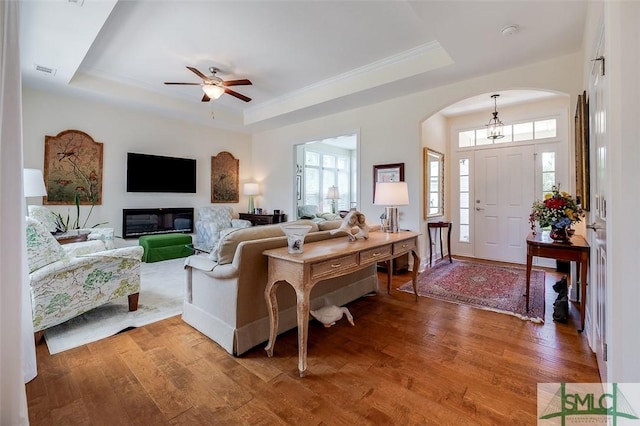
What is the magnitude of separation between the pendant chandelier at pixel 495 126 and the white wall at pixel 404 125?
1287mm

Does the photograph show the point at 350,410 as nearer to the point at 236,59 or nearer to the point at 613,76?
the point at 613,76

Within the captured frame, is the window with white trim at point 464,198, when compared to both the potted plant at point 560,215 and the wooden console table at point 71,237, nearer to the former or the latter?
the potted plant at point 560,215

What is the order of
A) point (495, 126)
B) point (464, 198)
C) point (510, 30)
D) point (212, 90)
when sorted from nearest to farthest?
point (510, 30), point (212, 90), point (495, 126), point (464, 198)

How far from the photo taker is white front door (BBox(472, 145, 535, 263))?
4.83 meters

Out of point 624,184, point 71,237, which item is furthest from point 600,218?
point 71,237

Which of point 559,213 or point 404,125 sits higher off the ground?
point 404,125

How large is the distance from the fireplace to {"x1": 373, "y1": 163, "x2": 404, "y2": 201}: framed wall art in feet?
12.7

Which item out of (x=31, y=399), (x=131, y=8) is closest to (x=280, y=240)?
(x=31, y=399)

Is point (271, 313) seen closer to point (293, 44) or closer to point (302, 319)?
point (302, 319)

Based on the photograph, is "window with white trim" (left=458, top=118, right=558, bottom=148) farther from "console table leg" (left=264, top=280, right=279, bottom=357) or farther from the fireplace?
the fireplace

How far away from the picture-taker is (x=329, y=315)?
2.51 m

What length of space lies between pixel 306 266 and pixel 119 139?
4987mm

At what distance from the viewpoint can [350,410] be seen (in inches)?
59.1

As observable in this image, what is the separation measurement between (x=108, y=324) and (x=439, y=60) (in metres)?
4.46
